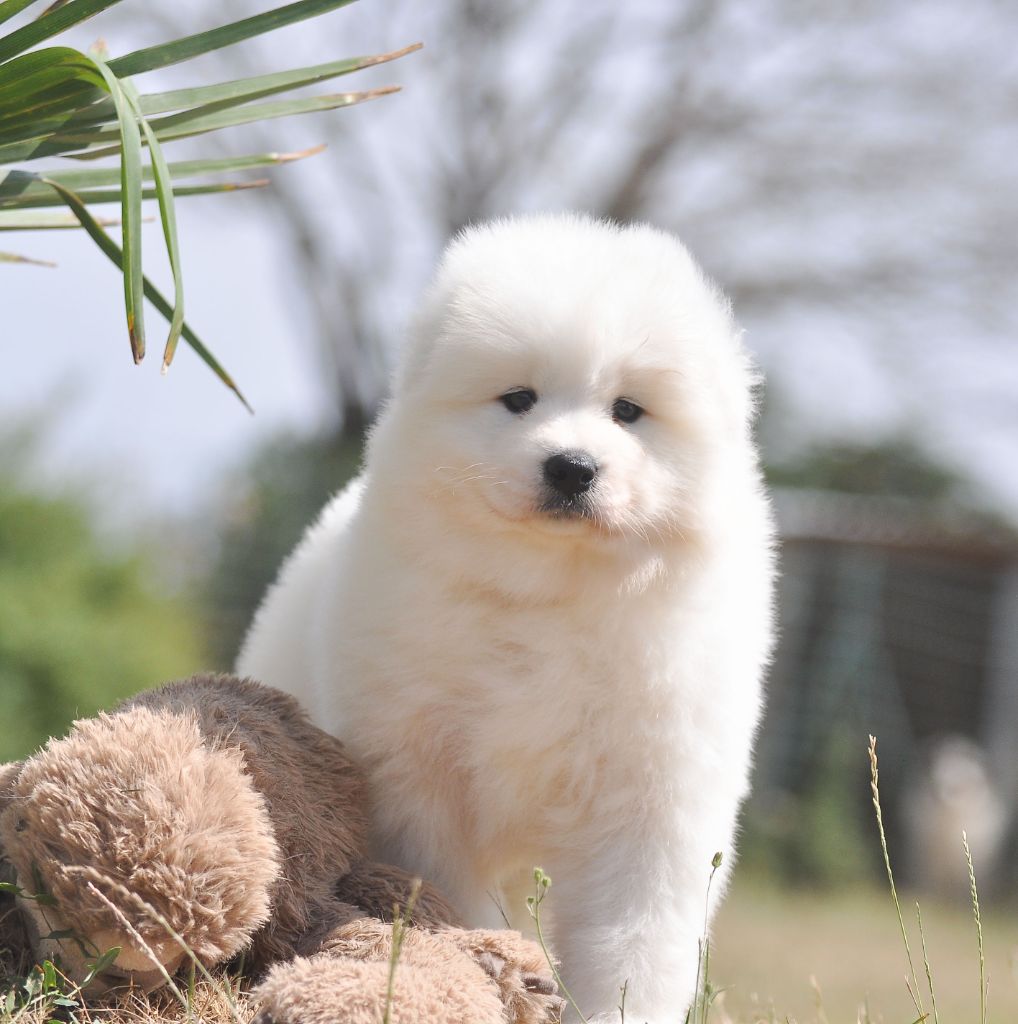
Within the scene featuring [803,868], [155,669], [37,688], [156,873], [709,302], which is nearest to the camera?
[156,873]

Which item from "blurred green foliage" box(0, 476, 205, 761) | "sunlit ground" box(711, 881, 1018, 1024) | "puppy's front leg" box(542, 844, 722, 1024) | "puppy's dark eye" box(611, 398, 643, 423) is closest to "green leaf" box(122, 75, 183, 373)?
"puppy's dark eye" box(611, 398, 643, 423)

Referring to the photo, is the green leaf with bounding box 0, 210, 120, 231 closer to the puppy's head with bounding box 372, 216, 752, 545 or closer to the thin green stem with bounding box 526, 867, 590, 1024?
the puppy's head with bounding box 372, 216, 752, 545

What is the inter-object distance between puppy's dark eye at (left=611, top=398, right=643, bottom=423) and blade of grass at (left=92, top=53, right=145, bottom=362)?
875 mm

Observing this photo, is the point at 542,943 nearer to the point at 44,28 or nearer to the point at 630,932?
the point at 630,932

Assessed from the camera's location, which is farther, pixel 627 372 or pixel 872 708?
pixel 872 708

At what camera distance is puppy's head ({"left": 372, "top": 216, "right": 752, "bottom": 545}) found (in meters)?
2.20

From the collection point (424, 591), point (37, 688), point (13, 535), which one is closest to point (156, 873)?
point (424, 591)

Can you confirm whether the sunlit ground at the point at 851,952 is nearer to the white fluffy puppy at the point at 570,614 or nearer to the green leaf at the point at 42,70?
the white fluffy puppy at the point at 570,614

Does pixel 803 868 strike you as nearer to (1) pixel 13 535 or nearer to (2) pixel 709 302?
(1) pixel 13 535

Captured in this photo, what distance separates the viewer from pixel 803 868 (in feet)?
36.3

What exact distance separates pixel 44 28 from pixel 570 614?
1.61 metres

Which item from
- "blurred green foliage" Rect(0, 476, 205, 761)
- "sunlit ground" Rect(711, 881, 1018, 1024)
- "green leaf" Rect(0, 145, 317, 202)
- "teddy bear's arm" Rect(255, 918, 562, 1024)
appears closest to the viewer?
"teddy bear's arm" Rect(255, 918, 562, 1024)

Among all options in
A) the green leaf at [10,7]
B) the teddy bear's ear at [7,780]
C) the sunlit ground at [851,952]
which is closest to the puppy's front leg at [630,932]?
the teddy bear's ear at [7,780]

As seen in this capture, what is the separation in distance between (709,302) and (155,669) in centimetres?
393
